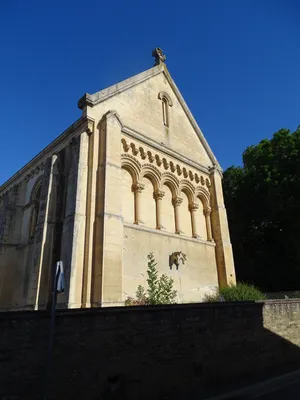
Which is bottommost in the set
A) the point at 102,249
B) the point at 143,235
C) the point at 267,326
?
the point at 267,326

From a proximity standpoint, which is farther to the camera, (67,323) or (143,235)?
(143,235)

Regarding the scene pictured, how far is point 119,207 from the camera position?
11133 mm

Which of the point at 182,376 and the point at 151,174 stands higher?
the point at 151,174

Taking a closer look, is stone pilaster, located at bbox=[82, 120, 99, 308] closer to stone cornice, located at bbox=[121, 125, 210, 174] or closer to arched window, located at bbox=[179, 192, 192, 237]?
stone cornice, located at bbox=[121, 125, 210, 174]

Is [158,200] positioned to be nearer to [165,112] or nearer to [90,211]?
[90,211]

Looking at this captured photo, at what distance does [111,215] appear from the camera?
10.6 metres

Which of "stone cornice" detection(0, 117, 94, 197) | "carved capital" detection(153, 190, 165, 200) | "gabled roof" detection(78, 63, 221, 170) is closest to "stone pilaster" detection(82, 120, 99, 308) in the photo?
"stone cornice" detection(0, 117, 94, 197)

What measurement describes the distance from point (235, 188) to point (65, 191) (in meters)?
16.7

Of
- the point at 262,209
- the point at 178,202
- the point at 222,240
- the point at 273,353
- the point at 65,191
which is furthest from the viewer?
the point at 262,209

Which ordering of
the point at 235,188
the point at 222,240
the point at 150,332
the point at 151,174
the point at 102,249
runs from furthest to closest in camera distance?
the point at 235,188
the point at 222,240
the point at 151,174
the point at 102,249
the point at 150,332

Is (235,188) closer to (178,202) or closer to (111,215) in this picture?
(178,202)

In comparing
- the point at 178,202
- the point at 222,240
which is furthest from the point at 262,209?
the point at 178,202

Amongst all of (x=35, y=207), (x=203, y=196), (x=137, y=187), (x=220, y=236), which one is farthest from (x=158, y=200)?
(x=35, y=207)

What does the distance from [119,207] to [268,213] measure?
1409 cm
